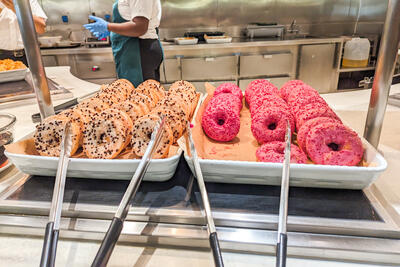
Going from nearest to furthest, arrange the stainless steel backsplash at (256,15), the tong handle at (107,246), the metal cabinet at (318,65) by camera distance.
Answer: the tong handle at (107,246) < the metal cabinet at (318,65) < the stainless steel backsplash at (256,15)

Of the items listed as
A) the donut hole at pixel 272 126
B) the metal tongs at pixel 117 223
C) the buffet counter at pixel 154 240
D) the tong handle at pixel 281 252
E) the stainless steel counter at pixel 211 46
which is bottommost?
the buffet counter at pixel 154 240

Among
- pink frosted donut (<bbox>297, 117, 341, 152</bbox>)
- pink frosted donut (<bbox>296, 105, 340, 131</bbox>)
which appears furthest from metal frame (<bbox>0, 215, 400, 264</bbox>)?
pink frosted donut (<bbox>296, 105, 340, 131</bbox>)

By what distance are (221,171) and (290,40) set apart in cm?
379

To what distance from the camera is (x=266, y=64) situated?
13.3ft

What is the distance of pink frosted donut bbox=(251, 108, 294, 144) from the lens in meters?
0.95

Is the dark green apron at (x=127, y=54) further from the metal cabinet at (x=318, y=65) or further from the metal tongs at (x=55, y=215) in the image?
the metal cabinet at (x=318, y=65)

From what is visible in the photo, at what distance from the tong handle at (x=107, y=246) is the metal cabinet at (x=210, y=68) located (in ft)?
11.8

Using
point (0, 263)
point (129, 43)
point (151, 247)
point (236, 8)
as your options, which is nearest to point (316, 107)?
point (151, 247)

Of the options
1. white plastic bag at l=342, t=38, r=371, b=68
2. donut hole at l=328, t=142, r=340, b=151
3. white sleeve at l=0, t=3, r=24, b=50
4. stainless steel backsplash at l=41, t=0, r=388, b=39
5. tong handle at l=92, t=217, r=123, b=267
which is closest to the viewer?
tong handle at l=92, t=217, r=123, b=267

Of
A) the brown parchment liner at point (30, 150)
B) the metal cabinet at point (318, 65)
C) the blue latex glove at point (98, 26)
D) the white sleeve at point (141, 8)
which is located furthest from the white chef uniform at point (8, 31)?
the metal cabinet at point (318, 65)

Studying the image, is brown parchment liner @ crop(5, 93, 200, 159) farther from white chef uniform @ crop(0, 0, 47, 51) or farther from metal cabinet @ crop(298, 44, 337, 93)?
metal cabinet @ crop(298, 44, 337, 93)

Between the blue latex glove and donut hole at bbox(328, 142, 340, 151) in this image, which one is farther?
the blue latex glove

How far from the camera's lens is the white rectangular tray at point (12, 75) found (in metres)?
1.91

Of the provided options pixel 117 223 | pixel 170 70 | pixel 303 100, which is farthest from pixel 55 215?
pixel 170 70
